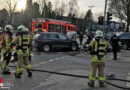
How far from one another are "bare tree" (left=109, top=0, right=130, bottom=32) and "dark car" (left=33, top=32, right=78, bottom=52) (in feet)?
87.7

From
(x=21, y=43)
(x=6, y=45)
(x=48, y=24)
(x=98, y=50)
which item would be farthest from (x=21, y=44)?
(x=48, y=24)

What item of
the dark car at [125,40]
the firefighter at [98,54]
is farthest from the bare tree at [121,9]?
the firefighter at [98,54]

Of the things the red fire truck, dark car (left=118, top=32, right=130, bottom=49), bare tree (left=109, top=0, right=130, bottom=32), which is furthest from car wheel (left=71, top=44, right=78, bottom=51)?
bare tree (left=109, top=0, right=130, bottom=32)

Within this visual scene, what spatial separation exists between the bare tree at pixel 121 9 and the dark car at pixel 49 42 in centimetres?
2673

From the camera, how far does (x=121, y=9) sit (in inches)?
1631

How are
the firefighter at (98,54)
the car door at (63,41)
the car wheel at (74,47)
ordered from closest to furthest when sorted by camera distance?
the firefighter at (98,54), the car door at (63,41), the car wheel at (74,47)

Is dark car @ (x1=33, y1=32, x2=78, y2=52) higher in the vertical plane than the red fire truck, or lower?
lower

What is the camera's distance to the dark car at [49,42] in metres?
16.3

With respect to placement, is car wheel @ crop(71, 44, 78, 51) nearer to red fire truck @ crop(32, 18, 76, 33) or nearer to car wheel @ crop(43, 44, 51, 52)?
car wheel @ crop(43, 44, 51, 52)

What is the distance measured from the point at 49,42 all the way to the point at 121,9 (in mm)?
28994

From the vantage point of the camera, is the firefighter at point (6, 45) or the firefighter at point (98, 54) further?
the firefighter at point (6, 45)

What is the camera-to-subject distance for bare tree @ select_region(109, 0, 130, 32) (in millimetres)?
40112

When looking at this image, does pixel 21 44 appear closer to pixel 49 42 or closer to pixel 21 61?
pixel 21 61

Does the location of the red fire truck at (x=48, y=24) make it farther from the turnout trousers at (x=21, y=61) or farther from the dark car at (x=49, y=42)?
the turnout trousers at (x=21, y=61)
